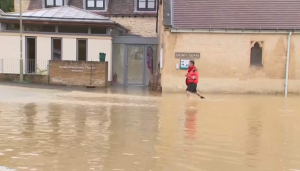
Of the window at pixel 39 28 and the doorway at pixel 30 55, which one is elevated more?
the window at pixel 39 28

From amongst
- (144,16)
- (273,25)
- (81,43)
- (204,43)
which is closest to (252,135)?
(204,43)

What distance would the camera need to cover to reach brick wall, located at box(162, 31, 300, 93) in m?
17.9

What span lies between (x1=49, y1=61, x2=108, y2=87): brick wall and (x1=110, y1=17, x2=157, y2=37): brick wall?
8489 mm

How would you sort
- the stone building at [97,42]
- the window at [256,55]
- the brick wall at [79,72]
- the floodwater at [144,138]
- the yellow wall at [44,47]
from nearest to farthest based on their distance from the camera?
the floodwater at [144,138] → the window at [256,55] → the brick wall at [79,72] → the stone building at [97,42] → the yellow wall at [44,47]

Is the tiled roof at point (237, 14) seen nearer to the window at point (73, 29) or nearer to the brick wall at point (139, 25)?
the window at point (73, 29)

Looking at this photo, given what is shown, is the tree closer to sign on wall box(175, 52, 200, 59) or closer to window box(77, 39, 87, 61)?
window box(77, 39, 87, 61)

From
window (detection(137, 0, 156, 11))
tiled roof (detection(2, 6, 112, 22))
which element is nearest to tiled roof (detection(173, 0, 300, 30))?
tiled roof (detection(2, 6, 112, 22))

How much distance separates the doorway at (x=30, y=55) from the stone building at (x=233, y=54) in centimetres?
838

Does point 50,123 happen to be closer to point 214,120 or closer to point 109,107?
point 109,107

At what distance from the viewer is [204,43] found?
58.9ft

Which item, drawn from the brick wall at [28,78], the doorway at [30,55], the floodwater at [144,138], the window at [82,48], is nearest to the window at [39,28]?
the doorway at [30,55]

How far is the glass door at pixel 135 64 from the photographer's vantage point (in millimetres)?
22078

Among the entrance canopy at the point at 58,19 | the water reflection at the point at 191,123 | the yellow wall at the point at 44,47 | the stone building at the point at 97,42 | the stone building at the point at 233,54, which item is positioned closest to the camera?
the water reflection at the point at 191,123

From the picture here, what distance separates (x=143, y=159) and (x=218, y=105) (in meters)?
7.79
